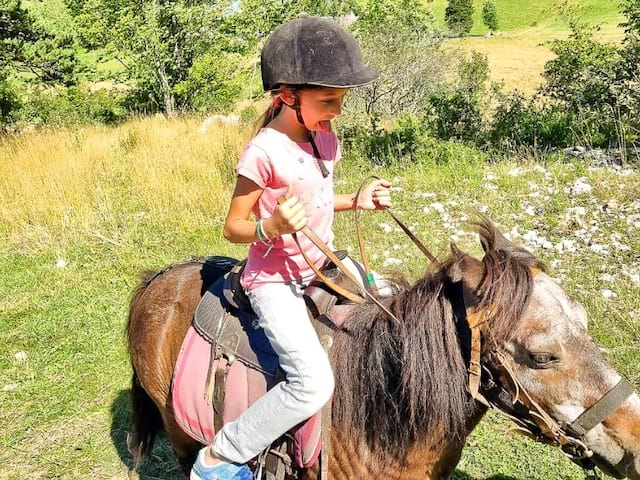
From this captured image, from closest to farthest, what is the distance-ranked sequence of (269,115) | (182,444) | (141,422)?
(269,115)
(182,444)
(141,422)

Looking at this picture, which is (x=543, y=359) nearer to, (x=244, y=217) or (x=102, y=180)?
(x=244, y=217)

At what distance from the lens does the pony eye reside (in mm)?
1597

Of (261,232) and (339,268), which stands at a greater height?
(261,232)

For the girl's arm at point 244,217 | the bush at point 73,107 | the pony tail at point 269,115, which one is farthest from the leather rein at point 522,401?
the bush at point 73,107

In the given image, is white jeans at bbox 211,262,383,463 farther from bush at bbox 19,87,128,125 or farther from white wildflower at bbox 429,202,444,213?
bush at bbox 19,87,128,125

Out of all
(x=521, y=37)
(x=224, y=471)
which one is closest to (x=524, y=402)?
(x=224, y=471)

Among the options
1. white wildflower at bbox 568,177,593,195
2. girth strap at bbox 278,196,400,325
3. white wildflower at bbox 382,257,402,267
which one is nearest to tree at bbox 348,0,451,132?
white wildflower at bbox 568,177,593,195

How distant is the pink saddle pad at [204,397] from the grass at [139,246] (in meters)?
0.89

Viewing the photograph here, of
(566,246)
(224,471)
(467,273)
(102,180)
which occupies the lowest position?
(566,246)

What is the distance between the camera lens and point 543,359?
1603 millimetres

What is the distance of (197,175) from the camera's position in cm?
809

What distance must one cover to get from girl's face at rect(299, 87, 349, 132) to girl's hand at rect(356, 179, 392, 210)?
479 mm

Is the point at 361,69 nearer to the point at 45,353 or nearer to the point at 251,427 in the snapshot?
the point at 251,427

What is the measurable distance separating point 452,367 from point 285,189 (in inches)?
33.4
